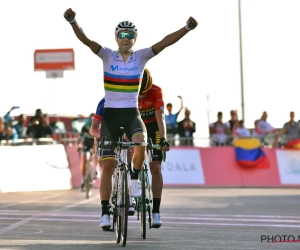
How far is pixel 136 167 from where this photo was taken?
11625 mm

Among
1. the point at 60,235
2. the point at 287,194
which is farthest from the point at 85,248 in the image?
the point at 287,194

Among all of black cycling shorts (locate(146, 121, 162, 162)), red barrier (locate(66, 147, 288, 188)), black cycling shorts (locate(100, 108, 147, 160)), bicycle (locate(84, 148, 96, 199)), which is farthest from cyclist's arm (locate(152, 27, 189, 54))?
red barrier (locate(66, 147, 288, 188))

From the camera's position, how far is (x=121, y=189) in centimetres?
1134

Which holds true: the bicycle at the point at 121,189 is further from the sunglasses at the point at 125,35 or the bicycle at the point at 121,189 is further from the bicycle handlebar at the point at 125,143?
the sunglasses at the point at 125,35

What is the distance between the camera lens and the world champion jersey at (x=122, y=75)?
38.3ft

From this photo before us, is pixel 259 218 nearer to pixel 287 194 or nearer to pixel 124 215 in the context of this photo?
pixel 124 215

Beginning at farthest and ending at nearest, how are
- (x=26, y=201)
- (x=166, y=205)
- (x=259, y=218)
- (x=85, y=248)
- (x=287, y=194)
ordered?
(x=287, y=194), (x=26, y=201), (x=166, y=205), (x=259, y=218), (x=85, y=248)

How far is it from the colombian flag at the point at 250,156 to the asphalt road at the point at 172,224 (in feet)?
19.3

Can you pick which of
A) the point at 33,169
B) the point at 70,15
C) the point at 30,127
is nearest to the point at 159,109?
the point at 70,15

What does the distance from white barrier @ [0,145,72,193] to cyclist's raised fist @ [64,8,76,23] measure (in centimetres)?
1393

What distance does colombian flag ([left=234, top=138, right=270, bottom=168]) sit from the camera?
2919 centimetres

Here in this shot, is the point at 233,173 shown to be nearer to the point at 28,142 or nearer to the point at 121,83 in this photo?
the point at 28,142

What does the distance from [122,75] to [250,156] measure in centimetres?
1772

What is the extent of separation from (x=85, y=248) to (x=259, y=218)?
211 inches
